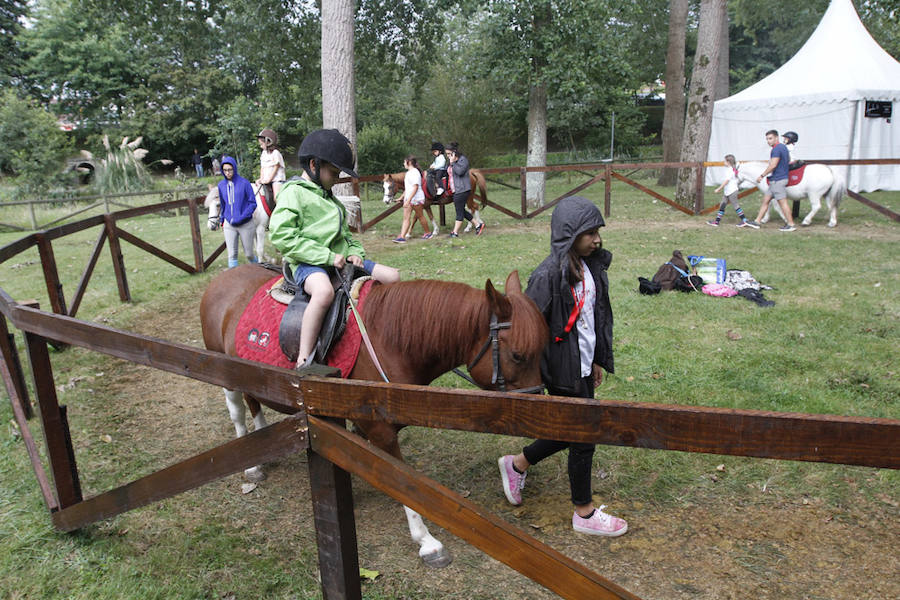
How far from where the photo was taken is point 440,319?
2881mm

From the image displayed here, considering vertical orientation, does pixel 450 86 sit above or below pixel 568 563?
above

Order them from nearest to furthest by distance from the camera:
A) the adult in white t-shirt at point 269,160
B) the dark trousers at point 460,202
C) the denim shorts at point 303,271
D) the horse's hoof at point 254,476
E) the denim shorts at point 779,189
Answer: the denim shorts at point 303,271 → the horse's hoof at point 254,476 → the adult in white t-shirt at point 269,160 → the denim shorts at point 779,189 → the dark trousers at point 460,202

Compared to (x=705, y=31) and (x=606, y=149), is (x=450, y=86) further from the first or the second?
(x=705, y=31)

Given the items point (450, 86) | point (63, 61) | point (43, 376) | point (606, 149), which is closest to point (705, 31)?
point (450, 86)

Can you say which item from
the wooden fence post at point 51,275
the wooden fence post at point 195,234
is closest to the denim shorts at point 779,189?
the wooden fence post at point 195,234

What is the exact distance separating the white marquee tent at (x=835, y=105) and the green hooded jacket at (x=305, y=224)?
17.2m

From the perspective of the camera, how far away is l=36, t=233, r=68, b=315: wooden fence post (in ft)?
19.9

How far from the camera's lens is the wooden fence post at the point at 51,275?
6055 millimetres

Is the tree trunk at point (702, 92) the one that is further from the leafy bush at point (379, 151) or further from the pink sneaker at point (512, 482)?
the pink sneaker at point (512, 482)

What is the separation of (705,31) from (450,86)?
13.9 metres

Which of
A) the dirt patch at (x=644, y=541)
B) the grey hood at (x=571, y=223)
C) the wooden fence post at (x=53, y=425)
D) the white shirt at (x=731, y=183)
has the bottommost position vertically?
the dirt patch at (x=644, y=541)

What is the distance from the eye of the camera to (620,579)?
2.89 meters

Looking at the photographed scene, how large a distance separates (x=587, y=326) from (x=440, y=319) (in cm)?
82

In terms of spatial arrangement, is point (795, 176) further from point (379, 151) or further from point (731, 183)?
point (379, 151)
